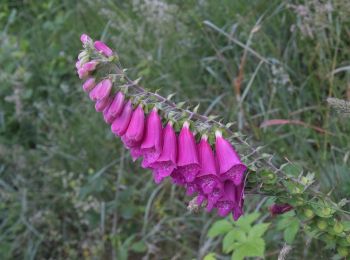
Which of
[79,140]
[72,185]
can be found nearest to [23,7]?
[79,140]

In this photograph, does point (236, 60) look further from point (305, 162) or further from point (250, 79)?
point (305, 162)

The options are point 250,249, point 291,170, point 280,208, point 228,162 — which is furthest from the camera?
point 250,249

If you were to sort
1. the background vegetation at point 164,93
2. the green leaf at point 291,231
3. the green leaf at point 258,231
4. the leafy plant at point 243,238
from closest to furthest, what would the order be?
the green leaf at point 291,231, the leafy plant at point 243,238, the green leaf at point 258,231, the background vegetation at point 164,93

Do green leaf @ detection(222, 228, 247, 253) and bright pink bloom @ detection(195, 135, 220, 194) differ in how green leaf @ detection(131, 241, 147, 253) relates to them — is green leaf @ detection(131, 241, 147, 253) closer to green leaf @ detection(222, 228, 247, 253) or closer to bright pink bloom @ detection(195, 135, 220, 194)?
green leaf @ detection(222, 228, 247, 253)

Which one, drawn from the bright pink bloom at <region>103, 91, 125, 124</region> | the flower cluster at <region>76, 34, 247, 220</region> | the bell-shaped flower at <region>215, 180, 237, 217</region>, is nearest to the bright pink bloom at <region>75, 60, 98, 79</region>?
the flower cluster at <region>76, 34, 247, 220</region>

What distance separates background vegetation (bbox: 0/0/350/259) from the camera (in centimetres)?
334

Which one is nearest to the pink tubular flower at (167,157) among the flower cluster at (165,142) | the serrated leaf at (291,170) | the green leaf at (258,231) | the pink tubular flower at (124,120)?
the flower cluster at (165,142)

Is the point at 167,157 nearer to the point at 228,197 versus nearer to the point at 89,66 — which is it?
the point at 228,197

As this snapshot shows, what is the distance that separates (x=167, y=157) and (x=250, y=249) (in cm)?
74

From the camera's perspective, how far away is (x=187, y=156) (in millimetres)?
1730

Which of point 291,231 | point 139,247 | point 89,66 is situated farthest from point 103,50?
point 139,247

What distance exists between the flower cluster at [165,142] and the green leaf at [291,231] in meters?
0.45

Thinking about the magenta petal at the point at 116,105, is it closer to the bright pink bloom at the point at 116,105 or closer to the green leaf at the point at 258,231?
the bright pink bloom at the point at 116,105

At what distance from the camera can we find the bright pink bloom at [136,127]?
1.75m
